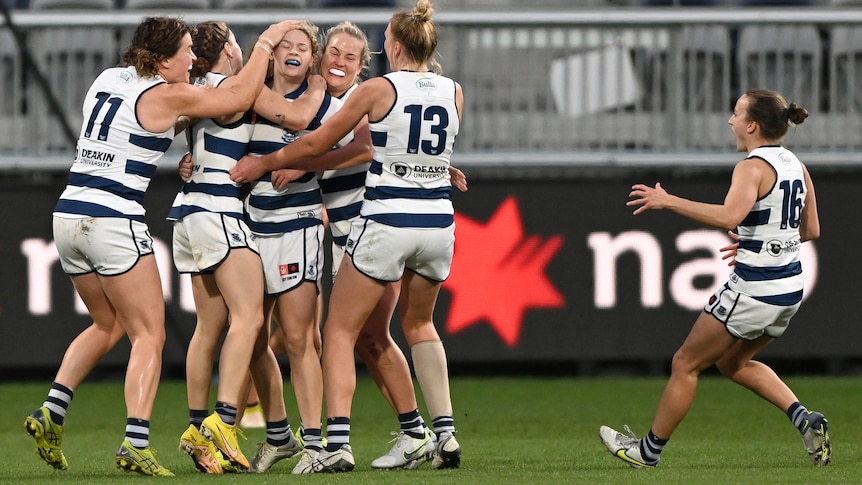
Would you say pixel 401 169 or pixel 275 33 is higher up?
pixel 275 33

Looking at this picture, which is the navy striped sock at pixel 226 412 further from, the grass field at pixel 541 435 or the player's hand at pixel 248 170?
the player's hand at pixel 248 170

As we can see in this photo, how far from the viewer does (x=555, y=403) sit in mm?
9844

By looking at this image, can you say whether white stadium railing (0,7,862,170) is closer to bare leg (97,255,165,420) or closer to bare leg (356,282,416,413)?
bare leg (356,282,416,413)

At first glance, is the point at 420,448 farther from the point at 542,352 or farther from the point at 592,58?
the point at 592,58

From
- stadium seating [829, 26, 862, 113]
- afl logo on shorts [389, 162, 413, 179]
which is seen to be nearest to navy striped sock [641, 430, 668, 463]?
afl logo on shorts [389, 162, 413, 179]

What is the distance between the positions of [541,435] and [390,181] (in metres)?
2.59

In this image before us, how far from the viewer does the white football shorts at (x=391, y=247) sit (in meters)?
6.30

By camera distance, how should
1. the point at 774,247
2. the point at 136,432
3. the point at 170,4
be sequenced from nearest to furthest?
the point at 136,432 → the point at 774,247 → the point at 170,4

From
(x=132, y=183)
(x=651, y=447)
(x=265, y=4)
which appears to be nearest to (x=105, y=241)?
(x=132, y=183)

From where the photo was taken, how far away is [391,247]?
630 centimetres

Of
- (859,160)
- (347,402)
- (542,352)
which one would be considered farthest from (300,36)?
(859,160)

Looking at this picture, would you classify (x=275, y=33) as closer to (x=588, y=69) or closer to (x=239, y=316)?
(x=239, y=316)

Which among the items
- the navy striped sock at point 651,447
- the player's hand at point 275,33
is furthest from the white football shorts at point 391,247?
the navy striped sock at point 651,447

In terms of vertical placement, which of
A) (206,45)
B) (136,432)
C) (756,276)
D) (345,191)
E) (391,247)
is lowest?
(136,432)
